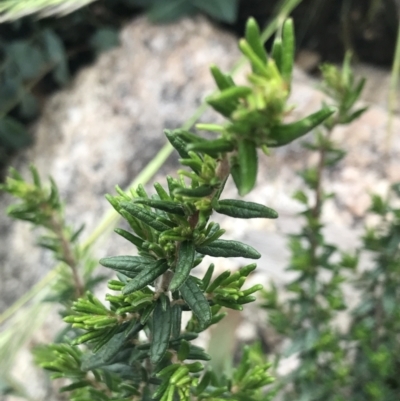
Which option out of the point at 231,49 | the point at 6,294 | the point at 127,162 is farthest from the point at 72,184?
the point at 231,49

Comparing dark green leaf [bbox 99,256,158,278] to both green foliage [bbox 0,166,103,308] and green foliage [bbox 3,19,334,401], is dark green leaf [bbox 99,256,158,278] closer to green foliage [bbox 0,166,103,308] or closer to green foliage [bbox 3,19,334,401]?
green foliage [bbox 3,19,334,401]

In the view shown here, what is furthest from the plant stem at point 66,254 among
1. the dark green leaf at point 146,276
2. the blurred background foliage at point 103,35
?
the blurred background foliage at point 103,35

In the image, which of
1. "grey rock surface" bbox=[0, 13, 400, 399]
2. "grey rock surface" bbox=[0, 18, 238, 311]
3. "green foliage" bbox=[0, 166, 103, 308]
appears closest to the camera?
"green foliage" bbox=[0, 166, 103, 308]

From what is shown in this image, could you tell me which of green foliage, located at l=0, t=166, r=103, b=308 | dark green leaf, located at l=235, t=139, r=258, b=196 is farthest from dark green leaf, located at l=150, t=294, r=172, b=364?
green foliage, located at l=0, t=166, r=103, b=308

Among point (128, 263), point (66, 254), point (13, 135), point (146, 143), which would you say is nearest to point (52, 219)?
point (66, 254)

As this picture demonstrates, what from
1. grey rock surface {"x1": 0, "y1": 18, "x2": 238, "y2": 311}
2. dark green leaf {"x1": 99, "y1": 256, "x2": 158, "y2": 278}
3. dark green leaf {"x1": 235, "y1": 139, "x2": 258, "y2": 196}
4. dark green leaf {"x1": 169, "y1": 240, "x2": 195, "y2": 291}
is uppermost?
grey rock surface {"x1": 0, "y1": 18, "x2": 238, "y2": 311}
